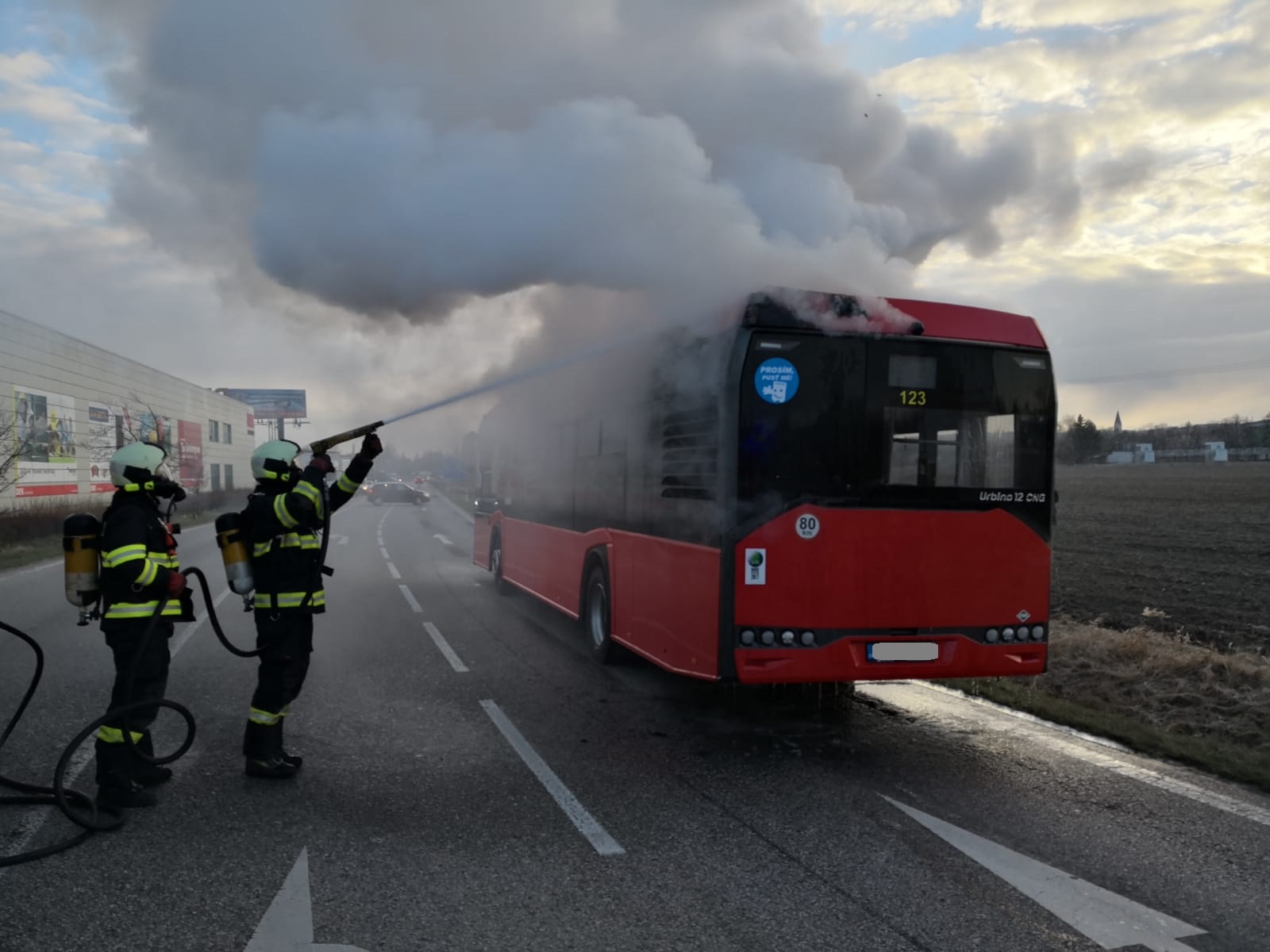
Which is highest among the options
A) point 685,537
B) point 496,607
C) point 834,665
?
point 685,537

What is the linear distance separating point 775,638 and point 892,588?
2.70 feet

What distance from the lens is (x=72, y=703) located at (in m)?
6.75

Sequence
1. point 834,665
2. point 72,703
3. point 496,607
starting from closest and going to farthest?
point 834,665 < point 72,703 < point 496,607

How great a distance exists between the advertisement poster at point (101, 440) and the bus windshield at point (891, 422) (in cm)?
3541

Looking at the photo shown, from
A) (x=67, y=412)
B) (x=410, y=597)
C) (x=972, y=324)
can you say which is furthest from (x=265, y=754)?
(x=67, y=412)

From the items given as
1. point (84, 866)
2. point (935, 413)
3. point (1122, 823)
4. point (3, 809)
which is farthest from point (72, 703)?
point (1122, 823)

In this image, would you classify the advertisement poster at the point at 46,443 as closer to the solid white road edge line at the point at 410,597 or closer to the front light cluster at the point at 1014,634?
the solid white road edge line at the point at 410,597

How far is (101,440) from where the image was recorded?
1499 inches

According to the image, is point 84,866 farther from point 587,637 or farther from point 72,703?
point 587,637

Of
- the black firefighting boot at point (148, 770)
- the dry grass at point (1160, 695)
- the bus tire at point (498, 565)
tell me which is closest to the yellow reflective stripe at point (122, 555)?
the black firefighting boot at point (148, 770)

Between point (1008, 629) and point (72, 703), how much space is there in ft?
21.8

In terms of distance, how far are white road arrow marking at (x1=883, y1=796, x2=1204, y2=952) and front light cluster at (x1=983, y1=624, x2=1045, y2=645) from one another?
1.82 m

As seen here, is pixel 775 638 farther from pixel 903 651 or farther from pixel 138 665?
pixel 138 665

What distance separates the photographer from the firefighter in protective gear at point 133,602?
4.61 metres
